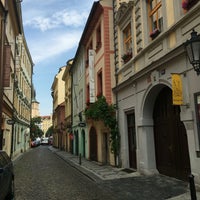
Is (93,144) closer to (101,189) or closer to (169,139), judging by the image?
(169,139)

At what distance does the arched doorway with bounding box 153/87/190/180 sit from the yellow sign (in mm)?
1405

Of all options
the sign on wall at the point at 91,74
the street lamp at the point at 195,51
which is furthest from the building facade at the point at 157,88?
the sign on wall at the point at 91,74

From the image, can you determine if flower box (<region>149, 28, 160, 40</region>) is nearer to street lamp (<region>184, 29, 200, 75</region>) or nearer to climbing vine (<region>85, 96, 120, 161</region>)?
street lamp (<region>184, 29, 200, 75</region>)

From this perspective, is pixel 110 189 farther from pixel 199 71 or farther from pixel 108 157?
pixel 108 157

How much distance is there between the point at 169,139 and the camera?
1045 cm

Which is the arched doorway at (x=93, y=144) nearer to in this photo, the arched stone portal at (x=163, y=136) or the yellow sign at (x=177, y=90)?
the arched stone portal at (x=163, y=136)

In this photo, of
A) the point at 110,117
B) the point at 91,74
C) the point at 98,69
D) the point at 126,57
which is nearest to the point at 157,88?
the point at 126,57

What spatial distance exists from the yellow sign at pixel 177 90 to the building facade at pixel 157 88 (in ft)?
0.10

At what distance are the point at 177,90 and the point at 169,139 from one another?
2678 millimetres

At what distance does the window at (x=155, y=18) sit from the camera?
1051 centimetres

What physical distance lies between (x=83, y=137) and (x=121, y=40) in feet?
37.9

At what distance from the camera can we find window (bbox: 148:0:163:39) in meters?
10.5

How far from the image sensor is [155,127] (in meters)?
11.7

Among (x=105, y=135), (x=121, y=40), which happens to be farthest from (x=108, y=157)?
(x=121, y=40)
